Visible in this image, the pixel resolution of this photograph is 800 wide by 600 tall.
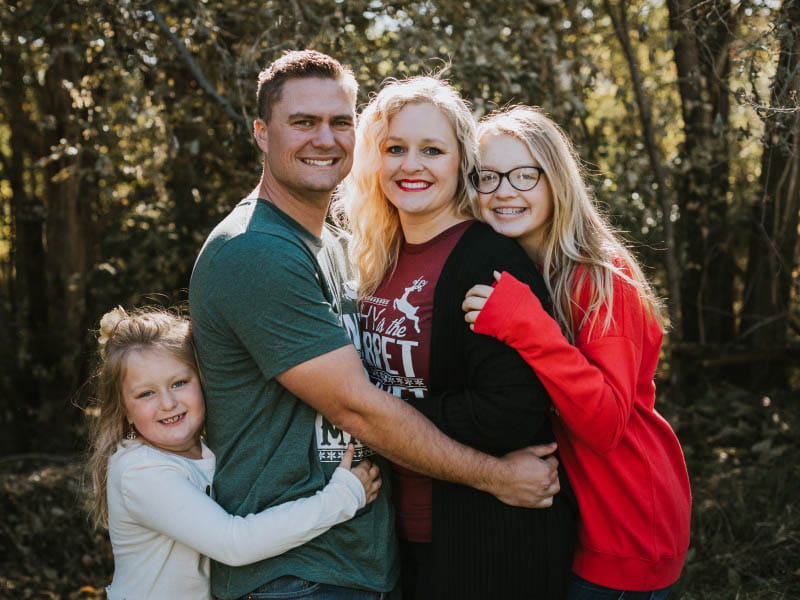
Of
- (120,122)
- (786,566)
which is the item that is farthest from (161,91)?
(786,566)

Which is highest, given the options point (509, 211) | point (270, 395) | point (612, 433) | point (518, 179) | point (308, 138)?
point (308, 138)

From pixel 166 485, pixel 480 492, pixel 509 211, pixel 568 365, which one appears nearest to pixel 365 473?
pixel 480 492

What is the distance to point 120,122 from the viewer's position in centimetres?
524

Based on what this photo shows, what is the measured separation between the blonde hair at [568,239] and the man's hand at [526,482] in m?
0.42

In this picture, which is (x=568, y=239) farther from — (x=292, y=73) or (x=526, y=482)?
(x=292, y=73)

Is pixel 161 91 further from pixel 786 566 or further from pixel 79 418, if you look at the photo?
pixel 786 566

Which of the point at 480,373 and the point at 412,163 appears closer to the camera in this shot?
the point at 480,373

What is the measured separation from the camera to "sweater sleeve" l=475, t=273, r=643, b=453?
232 cm

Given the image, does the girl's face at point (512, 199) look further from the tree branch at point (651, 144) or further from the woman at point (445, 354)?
the tree branch at point (651, 144)

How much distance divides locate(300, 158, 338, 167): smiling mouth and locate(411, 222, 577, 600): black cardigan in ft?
1.98

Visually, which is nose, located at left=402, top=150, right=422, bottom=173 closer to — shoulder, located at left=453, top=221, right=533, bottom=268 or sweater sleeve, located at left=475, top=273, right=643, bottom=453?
shoulder, located at left=453, top=221, right=533, bottom=268

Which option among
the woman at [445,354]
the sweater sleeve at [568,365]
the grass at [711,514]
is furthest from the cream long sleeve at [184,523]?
the grass at [711,514]

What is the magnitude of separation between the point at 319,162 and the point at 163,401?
3.21ft

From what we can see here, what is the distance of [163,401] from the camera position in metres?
2.59
